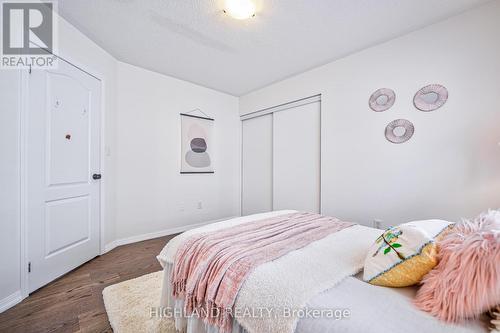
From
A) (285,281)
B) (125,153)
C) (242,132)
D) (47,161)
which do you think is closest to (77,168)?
(47,161)

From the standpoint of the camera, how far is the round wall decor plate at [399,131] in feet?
7.23

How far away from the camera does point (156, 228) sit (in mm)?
3186

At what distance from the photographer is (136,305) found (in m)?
1.57

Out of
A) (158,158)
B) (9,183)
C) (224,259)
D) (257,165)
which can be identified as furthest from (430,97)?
(9,183)

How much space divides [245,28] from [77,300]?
114 inches

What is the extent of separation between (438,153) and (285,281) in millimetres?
2157

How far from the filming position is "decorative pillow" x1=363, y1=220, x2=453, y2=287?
81cm

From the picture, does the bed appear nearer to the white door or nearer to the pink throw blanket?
the pink throw blanket

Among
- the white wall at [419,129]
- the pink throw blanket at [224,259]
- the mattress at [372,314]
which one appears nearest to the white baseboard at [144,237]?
the pink throw blanket at [224,259]

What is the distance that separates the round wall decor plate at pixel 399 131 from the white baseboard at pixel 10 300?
12.2 ft

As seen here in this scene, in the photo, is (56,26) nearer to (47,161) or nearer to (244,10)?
(47,161)

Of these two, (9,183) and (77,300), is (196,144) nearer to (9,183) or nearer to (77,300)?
(9,183)

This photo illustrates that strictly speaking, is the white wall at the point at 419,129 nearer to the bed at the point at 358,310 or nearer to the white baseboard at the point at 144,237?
the bed at the point at 358,310

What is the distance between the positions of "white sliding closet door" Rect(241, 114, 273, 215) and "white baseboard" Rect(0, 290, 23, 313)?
3039 millimetres
